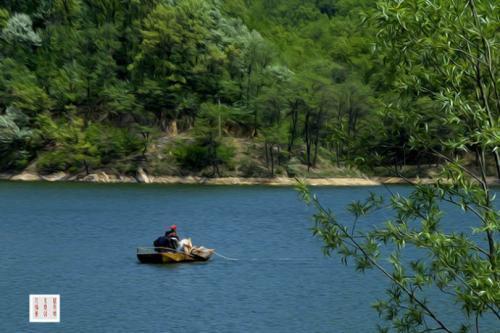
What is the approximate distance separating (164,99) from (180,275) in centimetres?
10142

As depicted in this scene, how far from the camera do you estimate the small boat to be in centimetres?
6103

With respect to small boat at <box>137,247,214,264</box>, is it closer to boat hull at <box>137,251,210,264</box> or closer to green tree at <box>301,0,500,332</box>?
boat hull at <box>137,251,210,264</box>

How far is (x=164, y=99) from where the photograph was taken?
157875 millimetres

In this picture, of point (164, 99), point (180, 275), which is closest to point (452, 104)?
point (180, 275)

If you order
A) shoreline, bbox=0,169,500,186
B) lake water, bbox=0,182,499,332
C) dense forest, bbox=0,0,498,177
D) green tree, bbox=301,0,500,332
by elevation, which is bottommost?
lake water, bbox=0,182,499,332

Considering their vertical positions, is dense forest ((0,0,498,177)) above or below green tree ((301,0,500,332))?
above

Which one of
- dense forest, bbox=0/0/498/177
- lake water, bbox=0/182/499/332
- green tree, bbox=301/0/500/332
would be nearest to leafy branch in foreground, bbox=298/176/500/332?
green tree, bbox=301/0/500/332

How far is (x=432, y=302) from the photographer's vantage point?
50.8m

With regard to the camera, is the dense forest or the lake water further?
the dense forest

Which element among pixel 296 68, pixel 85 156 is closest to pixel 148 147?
pixel 85 156

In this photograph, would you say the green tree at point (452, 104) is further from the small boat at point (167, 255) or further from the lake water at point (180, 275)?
the small boat at point (167, 255)

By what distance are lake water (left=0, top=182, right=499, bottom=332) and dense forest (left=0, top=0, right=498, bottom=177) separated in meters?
41.8

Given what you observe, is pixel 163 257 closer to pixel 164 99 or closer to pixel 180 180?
pixel 180 180

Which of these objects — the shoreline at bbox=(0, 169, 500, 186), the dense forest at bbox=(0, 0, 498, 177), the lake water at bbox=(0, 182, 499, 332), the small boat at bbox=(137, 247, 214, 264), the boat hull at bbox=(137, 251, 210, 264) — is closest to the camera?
the lake water at bbox=(0, 182, 499, 332)
